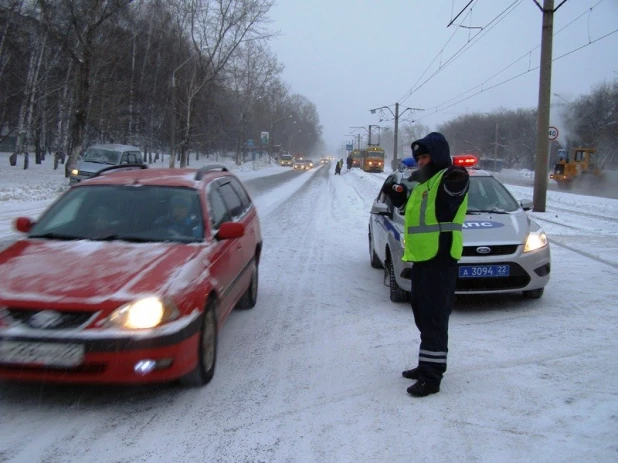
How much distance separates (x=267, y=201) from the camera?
70.0 feet

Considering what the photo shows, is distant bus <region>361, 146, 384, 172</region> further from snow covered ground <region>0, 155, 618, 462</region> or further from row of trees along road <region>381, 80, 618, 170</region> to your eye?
snow covered ground <region>0, 155, 618, 462</region>

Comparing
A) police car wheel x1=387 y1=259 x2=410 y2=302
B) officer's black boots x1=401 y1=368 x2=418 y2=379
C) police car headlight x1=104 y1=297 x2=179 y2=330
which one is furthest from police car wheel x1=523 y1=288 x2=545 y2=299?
police car headlight x1=104 y1=297 x2=179 y2=330

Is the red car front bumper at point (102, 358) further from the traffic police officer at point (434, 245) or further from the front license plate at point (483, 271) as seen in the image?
the front license plate at point (483, 271)

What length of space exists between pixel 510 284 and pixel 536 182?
11933mm

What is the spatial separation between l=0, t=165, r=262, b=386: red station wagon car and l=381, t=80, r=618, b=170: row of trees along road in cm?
4381

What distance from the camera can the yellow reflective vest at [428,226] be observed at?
400 cm

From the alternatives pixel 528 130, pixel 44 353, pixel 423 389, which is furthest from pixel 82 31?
pixel 528 130

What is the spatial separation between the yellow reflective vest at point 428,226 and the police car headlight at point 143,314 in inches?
67.2

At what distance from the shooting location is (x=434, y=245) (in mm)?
3980

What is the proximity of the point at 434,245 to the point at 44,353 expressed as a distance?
2.60 metres

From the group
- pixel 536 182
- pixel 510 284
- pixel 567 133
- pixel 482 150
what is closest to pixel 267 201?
pixel 536 182

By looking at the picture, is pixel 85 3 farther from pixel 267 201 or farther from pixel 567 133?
pixel 567 133

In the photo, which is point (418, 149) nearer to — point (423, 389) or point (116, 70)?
point (423, 389)

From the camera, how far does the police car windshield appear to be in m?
7.28
